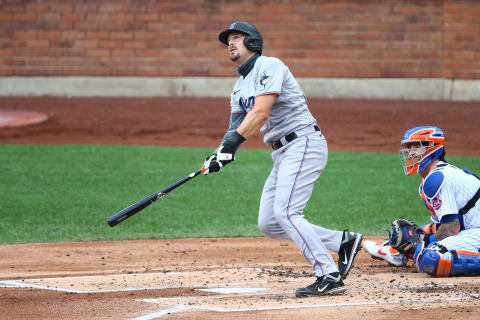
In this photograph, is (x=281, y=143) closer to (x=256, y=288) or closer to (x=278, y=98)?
(x=278, y=98)

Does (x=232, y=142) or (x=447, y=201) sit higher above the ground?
(x=232, y=142)

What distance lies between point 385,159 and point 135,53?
28.1ft

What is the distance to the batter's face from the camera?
5.86 m

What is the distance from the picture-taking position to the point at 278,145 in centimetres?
592

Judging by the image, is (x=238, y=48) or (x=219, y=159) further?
(x=238, y=48)

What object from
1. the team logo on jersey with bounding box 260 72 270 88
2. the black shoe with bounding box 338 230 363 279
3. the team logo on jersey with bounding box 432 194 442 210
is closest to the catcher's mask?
the team logo on jersey with bounding box 432 194 442 210

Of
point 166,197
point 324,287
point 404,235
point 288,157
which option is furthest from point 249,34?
point 166,197

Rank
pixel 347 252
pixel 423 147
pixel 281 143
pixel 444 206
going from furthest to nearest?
pixel 423 147
pixel 444 206
pixel 347 252
pixel 281 143

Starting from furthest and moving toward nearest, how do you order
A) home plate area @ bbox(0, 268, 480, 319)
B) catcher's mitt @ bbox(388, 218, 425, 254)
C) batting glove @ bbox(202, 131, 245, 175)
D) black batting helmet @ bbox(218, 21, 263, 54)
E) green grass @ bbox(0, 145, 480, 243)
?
green grass @ bbox(0, 145, 480, 243) < catcher's mitt @ bbox(388, 218, 425, 254) < black batting helmet @ bbox(218, 21, 263, 54) < batting glove @ bbox(202, 131, 245, 175) < home plate area @ bbox(0, 268, 480, 319)

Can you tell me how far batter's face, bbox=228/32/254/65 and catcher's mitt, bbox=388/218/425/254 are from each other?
2130 millimetres

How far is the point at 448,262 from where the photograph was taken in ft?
20.4

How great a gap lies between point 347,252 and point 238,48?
1.75 m

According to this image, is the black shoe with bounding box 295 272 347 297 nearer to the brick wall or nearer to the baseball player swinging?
the baseball player swinging

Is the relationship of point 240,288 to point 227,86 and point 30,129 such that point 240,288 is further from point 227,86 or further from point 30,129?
point 227,86
